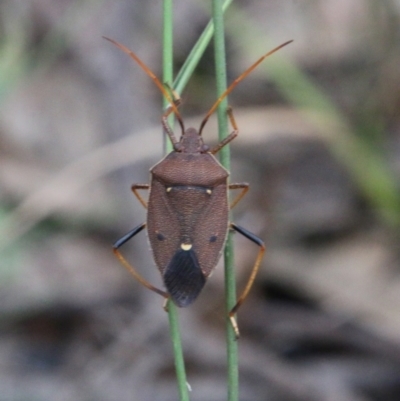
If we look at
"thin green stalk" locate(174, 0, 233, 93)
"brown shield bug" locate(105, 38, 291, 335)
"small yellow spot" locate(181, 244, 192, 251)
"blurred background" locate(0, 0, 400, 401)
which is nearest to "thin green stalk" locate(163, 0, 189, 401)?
"thin green stalk" locate(174, 0, 233, 93)

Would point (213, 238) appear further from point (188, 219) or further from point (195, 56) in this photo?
point (195, 56)

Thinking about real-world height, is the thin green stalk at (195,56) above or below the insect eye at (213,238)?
above

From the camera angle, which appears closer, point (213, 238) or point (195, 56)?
point (195, 56)

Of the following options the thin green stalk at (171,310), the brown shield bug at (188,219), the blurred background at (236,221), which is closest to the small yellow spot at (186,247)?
the brown shield bug at (188,219)

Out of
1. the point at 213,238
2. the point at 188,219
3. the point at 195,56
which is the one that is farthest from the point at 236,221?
the point at 195,56

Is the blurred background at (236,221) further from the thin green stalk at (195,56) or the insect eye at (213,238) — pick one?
the thin green stalk at (195,56)
